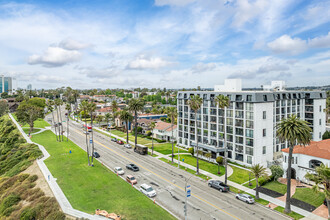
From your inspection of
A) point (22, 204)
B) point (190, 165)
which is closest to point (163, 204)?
point (190, 165)

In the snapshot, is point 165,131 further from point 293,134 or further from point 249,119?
point 293,134

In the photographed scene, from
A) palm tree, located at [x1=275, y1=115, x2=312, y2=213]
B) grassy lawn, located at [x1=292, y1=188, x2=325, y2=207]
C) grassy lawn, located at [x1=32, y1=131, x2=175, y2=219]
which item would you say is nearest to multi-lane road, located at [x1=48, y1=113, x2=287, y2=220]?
grassy lawn, located at [x1=32, y1=131, x2=175, y2=219]

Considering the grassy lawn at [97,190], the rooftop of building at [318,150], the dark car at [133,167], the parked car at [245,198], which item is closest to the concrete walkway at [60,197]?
the grassy lawn at [97,190]

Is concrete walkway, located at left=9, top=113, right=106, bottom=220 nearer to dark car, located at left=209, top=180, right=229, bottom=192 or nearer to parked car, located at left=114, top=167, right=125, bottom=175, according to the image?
parked car, located at left=114, top=167, right=125, bottom=175

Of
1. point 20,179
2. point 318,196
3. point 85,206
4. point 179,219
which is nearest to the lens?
point 179,219

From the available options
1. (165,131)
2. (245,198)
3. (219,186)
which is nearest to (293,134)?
(245,198)

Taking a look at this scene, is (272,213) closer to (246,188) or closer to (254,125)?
(246,188)
